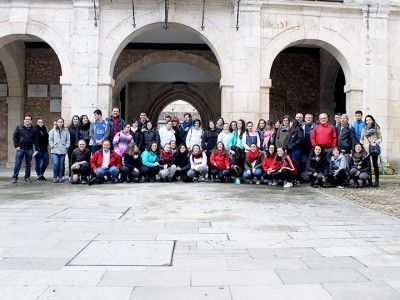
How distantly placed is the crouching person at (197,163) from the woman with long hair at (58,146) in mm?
2655

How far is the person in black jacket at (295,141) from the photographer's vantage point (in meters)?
8.65

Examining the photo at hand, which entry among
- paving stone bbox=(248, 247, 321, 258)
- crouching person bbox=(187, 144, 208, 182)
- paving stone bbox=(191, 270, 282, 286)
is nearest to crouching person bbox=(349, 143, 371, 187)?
crouching person bbox=(187, 144, 208, 182)

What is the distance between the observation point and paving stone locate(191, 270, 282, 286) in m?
2.63

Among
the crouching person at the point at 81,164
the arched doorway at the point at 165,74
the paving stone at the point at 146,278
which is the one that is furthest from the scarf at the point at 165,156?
the paving stone at the point at 146,278

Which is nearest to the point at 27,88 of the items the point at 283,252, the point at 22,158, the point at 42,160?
the point at 42,160

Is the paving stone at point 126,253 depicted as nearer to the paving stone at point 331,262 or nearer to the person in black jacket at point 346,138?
the paving stone at point 331,262

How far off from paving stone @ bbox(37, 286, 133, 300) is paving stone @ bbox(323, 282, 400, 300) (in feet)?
3.81

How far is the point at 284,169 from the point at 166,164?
2474 millimetres

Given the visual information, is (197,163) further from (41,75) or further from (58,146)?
(41,75)

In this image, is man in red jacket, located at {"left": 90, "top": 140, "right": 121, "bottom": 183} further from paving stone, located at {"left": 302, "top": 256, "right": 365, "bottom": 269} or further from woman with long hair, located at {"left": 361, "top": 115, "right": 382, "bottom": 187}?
paving stone, located at {"left": 302, "top": 256, "right": 365, "bottom": 269}

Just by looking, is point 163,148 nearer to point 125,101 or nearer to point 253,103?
point 253,103

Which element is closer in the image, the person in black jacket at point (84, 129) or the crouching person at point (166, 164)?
the crouching person at point (166, 164)

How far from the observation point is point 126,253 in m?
3.30

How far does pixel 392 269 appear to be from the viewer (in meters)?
2.91
